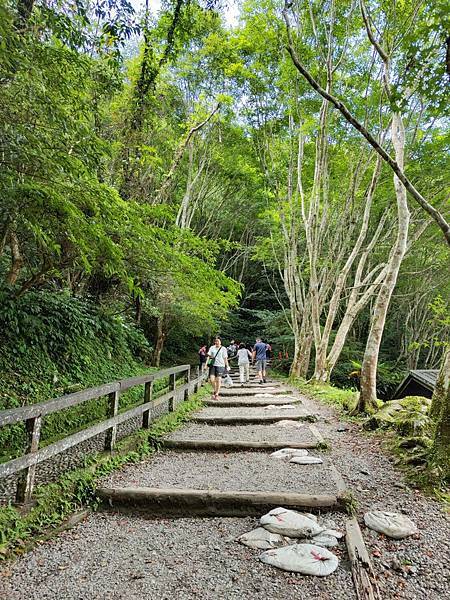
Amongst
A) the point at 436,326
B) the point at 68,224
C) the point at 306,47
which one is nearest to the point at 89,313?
the point at 68,224

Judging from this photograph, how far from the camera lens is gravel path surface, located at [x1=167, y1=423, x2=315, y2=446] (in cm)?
562

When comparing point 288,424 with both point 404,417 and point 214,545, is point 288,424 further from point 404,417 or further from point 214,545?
point 214,545

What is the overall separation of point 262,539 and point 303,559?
394 millimetres

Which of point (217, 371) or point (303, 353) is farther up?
point (303, 353)

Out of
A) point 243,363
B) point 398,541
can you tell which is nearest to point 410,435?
point 398,541

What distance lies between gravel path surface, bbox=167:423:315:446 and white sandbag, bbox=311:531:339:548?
2.47m

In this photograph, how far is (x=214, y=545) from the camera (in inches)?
106

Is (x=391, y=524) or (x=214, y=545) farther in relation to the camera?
(x=391, y=524)

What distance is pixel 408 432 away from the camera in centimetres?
484

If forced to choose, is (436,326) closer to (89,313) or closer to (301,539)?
(89,313)

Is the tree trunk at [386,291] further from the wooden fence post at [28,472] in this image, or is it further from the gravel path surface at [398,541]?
the wooden fence post at [28,472]

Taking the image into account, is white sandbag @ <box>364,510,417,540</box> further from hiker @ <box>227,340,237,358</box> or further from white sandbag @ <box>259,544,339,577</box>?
hiker @ <box>227,340,237,358</box>

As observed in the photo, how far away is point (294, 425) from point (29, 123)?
5.92 m

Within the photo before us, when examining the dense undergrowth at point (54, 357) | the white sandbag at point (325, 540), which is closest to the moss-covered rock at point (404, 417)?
the white sandbag at point (325, 540)
